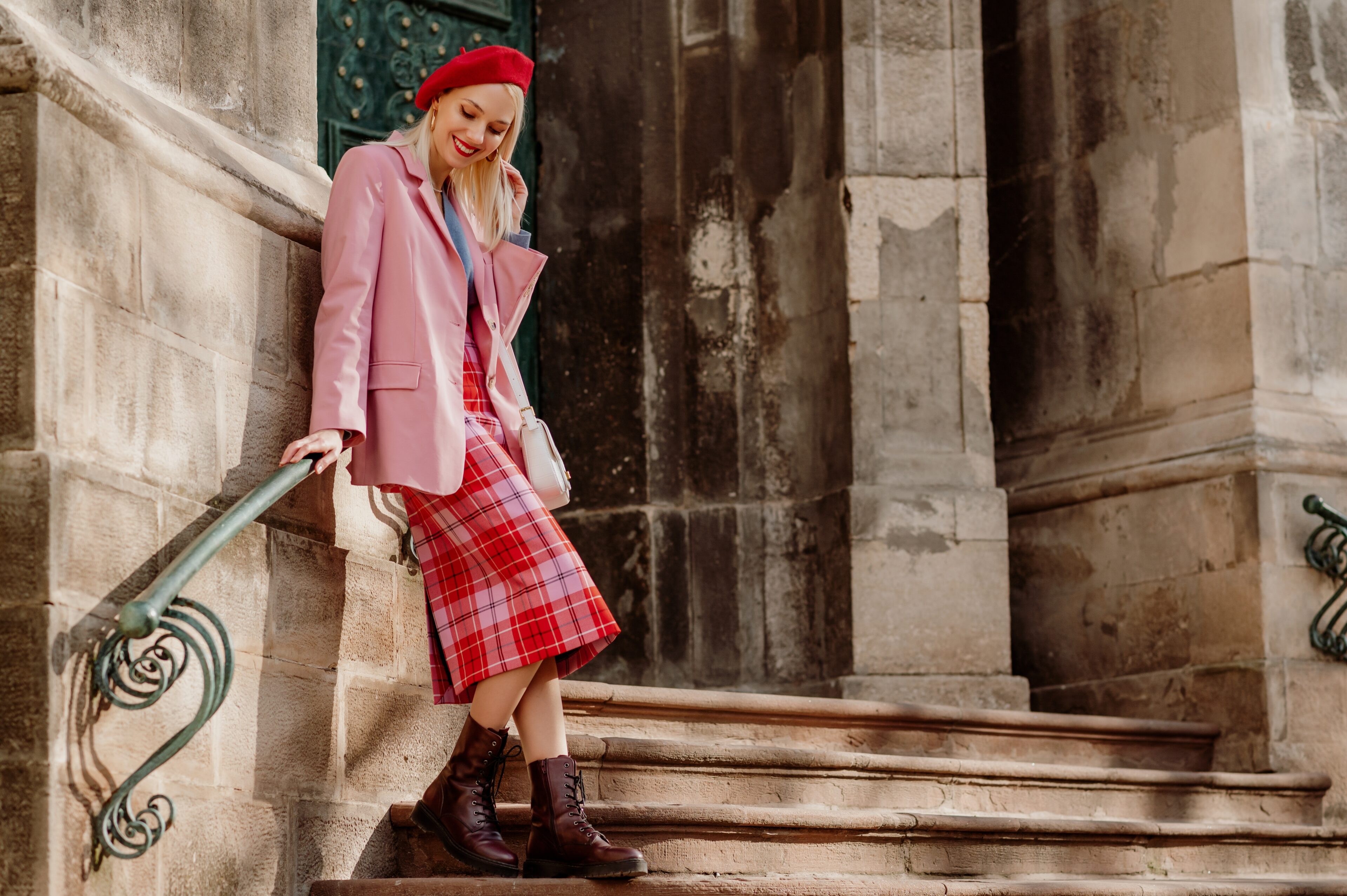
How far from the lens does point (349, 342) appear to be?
3781 mm

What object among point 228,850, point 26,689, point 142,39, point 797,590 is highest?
point 142,39

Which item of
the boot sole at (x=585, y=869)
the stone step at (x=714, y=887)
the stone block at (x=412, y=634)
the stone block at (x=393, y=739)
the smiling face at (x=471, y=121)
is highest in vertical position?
the smiling face at (x=471, y=121)

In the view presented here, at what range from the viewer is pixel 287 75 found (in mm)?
4336

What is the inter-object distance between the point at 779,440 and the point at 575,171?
129cm

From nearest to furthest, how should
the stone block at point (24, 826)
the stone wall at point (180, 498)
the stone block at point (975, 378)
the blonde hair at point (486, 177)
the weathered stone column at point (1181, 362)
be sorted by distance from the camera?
the stone block at point (24, 826) → the stone wall at point (180, 498) → the blonde hair at point (486, 177) → the weathered stone column at point (1181, 362) → the stone block at point (975, 378)

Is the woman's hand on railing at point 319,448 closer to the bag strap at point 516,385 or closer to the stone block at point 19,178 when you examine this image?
the bag strap at point 516,385

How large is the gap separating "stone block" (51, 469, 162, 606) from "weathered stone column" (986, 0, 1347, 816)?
386cm

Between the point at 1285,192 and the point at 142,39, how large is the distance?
411cm

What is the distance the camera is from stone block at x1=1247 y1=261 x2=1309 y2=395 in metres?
6.32

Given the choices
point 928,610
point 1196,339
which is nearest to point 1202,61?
point 1196,339

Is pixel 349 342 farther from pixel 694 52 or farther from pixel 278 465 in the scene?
pixel 694 52

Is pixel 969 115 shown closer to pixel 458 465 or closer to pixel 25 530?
pixel 458 465

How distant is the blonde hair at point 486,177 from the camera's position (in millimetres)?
4027

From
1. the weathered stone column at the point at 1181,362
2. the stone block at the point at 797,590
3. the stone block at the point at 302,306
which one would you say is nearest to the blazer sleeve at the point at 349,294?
the stone block at the point at 302,306
